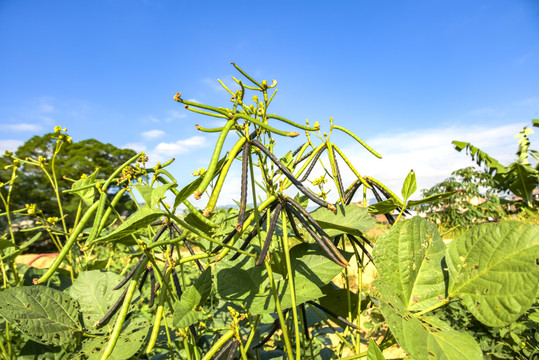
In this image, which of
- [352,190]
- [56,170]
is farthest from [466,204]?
[56,170]

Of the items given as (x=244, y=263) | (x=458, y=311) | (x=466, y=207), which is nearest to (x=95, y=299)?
(x=244, y=263)

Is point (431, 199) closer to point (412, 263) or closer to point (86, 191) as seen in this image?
point (412, 263)

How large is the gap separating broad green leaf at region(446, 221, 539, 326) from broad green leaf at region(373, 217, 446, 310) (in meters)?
0.02

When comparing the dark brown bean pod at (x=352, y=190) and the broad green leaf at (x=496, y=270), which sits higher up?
the dark brown bean pod at (x=352, y=190)

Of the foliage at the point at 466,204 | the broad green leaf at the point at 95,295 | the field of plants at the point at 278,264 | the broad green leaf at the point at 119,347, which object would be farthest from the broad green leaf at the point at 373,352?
Answer: the foliage at the point at 466,204

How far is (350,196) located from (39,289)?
58cm

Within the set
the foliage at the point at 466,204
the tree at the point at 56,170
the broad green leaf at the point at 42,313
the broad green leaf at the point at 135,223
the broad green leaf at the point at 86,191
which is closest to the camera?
the broad green leaf at the point at 135,223

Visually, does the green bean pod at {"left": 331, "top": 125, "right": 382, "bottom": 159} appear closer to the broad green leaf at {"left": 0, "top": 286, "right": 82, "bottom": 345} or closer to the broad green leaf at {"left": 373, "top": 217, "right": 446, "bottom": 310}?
the broad green leaf at {"left": 373, "top": 217, "right": 446, "bottom": 310}

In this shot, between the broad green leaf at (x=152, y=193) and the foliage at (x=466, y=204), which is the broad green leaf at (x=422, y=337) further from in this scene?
the foliage at (x=466, y=204)

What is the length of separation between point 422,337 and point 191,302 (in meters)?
0.27

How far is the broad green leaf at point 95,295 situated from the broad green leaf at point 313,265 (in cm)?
39

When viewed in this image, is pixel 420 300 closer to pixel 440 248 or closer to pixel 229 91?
pixel 440 248

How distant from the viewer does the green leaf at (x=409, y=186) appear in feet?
1.36

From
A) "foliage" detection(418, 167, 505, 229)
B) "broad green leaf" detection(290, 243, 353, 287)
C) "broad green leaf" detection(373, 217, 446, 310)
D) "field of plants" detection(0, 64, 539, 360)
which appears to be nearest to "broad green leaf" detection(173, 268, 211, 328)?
"field of plants" detection(0, 64, 539, 360)
